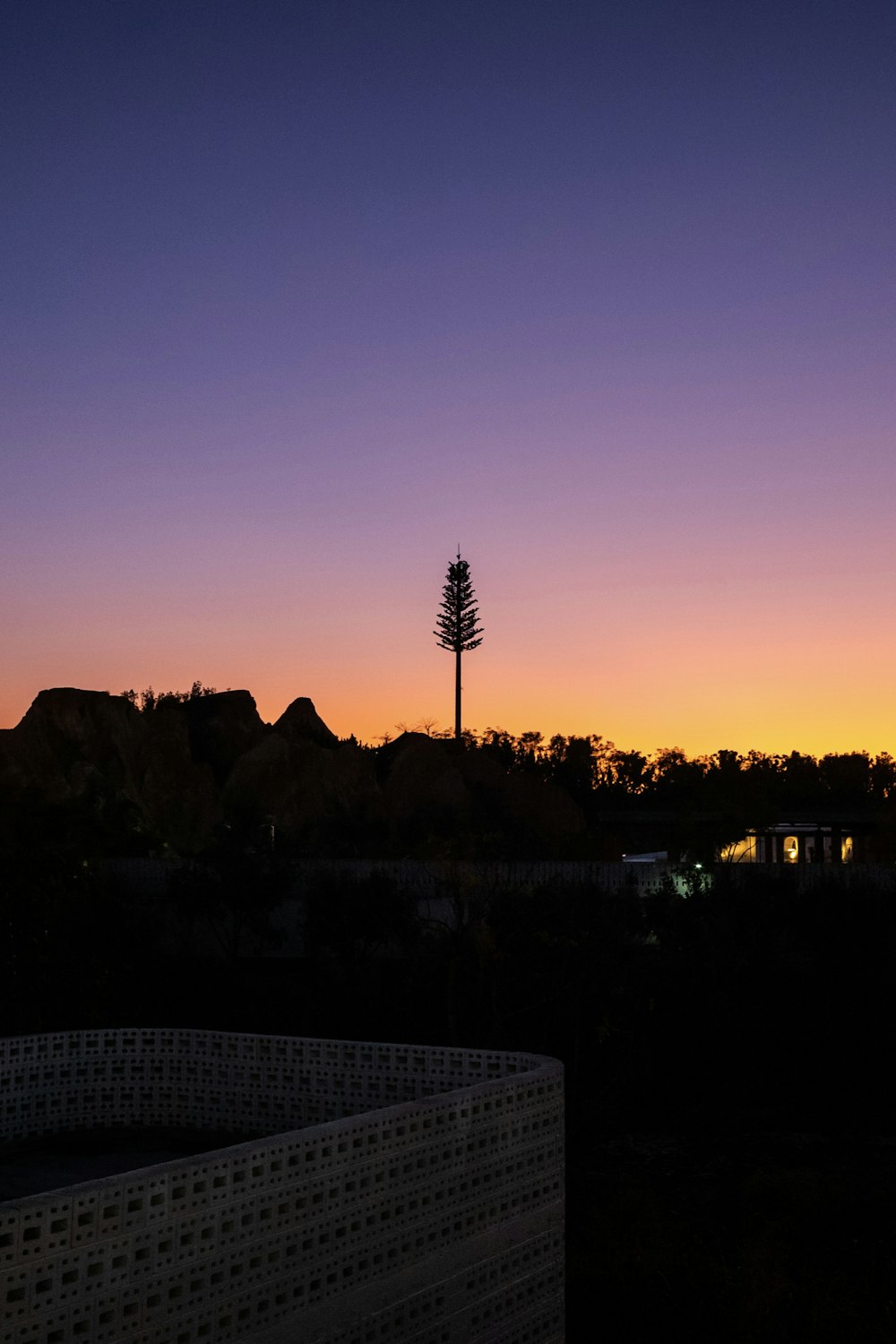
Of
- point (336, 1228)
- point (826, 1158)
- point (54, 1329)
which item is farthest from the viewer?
point (826, 1158)

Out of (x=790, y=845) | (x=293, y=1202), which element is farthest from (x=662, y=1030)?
(x=790, y=845)

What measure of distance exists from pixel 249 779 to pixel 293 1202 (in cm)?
5668

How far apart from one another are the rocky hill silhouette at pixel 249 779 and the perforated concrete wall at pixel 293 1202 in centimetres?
3661

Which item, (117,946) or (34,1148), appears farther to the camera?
(117,946)

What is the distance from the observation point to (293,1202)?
19.5 feet

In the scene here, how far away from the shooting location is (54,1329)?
16.1 ft

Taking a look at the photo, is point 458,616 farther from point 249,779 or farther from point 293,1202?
point 293,1202

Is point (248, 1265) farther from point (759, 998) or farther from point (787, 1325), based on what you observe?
point (759, 998)

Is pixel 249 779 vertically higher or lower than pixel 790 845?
higher

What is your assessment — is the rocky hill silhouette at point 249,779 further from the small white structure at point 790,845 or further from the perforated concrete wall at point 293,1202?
the perforated concrete wall at point 293,1202

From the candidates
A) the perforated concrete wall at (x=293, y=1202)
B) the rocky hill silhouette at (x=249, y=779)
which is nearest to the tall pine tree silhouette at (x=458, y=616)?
the rocky hill silhouette at (x=249, y=779)

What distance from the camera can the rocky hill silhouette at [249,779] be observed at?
178ft

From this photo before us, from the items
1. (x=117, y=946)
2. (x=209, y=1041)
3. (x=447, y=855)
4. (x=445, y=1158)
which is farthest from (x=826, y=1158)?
(x=117, y=946)

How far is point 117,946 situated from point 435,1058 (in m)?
23.1
